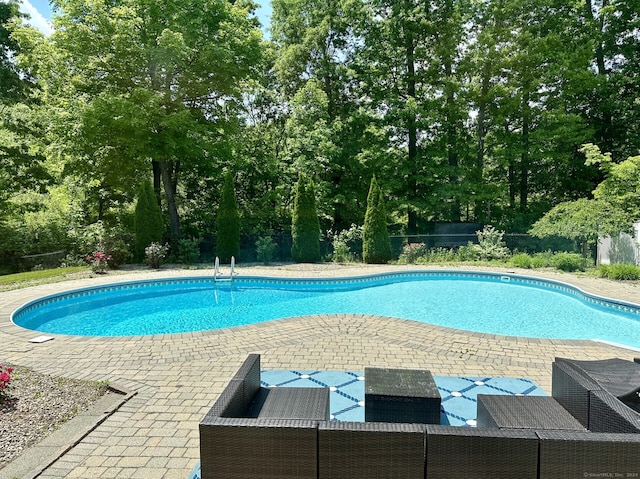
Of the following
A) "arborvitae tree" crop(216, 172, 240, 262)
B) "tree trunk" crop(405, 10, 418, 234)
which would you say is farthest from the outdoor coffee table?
"tree trunk" crop(405, 10, 418, 234)

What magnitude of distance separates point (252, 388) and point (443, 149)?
1865cm

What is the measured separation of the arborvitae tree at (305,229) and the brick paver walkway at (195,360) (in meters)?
8.47

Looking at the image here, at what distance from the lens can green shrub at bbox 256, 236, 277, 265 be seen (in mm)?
16125

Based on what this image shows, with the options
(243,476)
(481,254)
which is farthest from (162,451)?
(481,254)

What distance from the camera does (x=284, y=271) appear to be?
1334cm

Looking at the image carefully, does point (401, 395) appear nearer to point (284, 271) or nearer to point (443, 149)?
point (284, 271)

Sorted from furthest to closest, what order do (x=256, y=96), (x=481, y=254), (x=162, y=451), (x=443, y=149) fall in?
(x=256, y=96), (x=443, y=149), (x=481, y=254), (x=162, y=451)

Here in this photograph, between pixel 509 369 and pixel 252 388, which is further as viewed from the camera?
pixel 509 369

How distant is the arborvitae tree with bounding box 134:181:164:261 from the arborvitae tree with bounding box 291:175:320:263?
16.9ft

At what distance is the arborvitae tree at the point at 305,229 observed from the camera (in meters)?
16.0

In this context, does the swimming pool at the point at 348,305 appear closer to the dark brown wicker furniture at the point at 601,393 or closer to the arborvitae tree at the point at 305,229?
the arborvitae tree at the point at 305,229

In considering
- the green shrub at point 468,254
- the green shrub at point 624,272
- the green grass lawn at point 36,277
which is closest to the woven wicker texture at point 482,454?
the green grass lawn at point 36,277

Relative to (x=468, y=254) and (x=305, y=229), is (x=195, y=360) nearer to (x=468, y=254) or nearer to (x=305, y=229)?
(x=305, y=229)

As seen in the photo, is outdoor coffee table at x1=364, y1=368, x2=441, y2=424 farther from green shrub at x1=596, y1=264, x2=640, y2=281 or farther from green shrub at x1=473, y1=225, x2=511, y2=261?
green shrub at x1=473, y1=225, x2=511, y2=261
